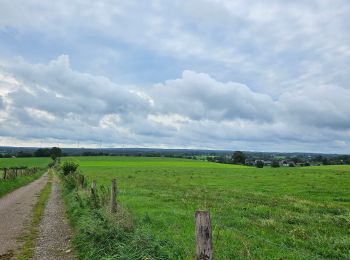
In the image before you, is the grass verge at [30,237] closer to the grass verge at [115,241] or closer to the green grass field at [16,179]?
the grass verge at [115,241]

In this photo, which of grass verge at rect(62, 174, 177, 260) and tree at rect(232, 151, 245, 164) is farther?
tree at rect(232, 151, 245, 164)

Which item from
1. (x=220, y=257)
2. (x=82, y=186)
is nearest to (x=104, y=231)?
(x=220, y=257)

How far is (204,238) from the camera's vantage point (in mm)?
6016

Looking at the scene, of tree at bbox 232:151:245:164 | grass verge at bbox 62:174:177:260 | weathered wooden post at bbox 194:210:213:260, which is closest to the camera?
weathered wooden post at bbox 194:210:213:260

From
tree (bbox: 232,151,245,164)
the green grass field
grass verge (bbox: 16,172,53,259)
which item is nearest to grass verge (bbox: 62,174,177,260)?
grass verge (bbox: 16,172,53,259)

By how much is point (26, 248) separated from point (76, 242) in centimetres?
157

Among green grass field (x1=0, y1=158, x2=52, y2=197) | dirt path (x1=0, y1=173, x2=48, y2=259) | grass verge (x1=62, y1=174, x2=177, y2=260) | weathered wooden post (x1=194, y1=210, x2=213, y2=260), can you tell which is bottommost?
green grass field (x1=0, y1=158, x2=52, y2=197)

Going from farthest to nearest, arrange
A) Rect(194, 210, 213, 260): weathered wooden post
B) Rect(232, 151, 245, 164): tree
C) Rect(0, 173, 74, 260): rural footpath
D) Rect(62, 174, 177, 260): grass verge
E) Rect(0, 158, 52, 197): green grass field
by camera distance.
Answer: Rect(232, 151, 245, 164): tree, Rect(0, 158, 52, 197): green grass field, Rect(0, 173, 74, 260): rural footpath, Rect(62, 174, 177, 260): grass verge, Rect(194, 210, 213, 260): weathered wooden post

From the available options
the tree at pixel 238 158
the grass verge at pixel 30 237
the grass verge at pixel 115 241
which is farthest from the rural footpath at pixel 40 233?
the tree at pixel 238 158

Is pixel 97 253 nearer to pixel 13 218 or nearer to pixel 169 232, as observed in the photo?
pixel 169 232

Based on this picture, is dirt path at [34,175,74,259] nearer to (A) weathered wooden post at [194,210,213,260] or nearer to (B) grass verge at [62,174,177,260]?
(B) grass verge at [62,174,177,260]

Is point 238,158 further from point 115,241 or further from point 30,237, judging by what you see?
point 115,241

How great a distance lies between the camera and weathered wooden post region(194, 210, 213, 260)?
6.00 metres

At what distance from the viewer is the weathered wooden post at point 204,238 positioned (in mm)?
5996
